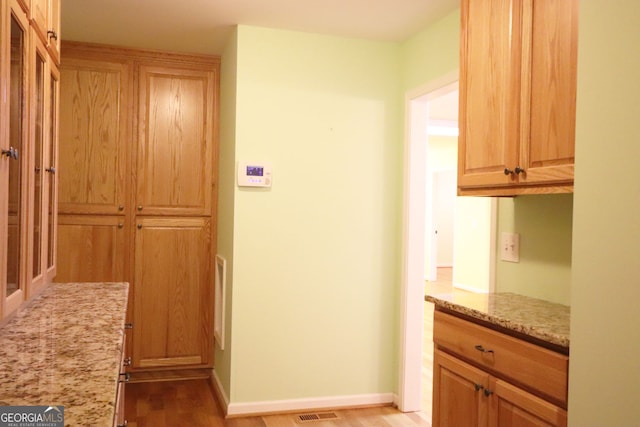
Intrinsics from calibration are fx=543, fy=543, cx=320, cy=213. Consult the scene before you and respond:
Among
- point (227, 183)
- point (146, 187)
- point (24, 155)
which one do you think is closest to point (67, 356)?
point (24, 155)

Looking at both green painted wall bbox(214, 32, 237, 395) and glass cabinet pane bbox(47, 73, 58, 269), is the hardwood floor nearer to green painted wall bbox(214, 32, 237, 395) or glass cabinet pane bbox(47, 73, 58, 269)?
green painted wall bbox(214, 32, 237, 395)

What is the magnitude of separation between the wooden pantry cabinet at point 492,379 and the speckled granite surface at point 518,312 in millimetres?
44

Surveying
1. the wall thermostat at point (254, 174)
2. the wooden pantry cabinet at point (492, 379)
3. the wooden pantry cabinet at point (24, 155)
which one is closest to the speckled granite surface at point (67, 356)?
the wooden pantry cabinet at point (24, 155)

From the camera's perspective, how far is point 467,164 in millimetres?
2246

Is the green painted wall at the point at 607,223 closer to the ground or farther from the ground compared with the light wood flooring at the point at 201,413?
farther from the ground

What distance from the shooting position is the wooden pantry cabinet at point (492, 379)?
5.28 feet

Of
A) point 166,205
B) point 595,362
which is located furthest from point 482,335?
point 166,205

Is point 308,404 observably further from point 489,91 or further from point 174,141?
point 489,91

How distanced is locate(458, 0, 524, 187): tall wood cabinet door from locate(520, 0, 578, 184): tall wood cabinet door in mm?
58

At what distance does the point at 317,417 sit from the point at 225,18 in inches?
95.2

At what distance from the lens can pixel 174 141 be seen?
12.7 feet

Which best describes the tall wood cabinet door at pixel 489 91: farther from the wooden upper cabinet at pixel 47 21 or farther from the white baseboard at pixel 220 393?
the white baseboard at pixel 220 393

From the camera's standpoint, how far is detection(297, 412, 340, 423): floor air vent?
323cm

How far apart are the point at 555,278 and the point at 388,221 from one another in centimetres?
147
